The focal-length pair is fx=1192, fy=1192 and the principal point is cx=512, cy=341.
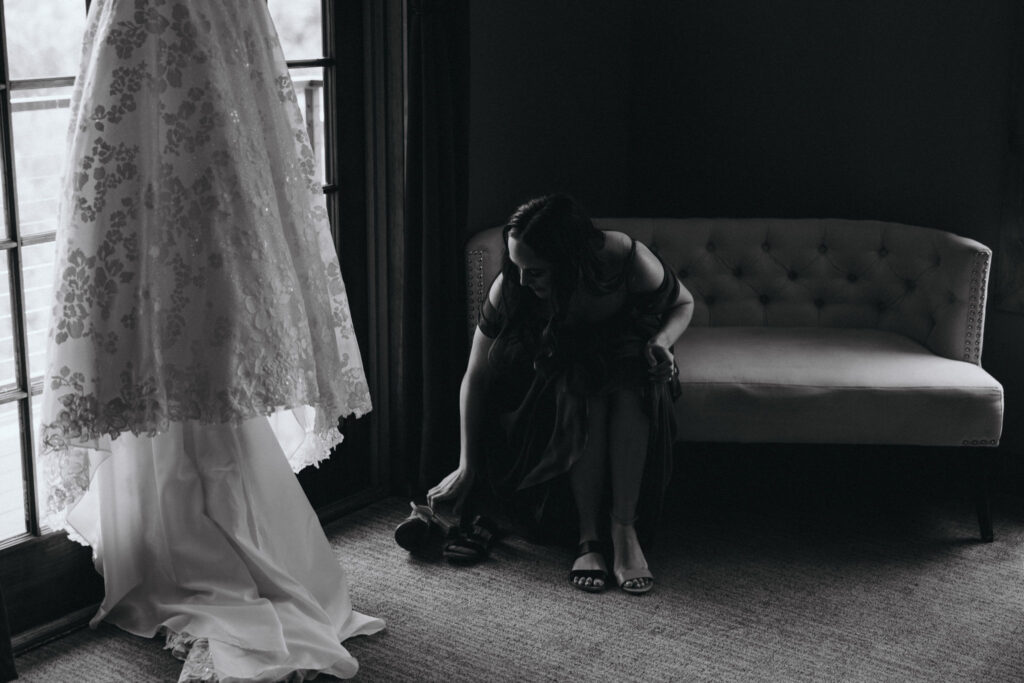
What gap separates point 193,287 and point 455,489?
99 centimetres

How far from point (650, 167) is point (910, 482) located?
4.85 feet

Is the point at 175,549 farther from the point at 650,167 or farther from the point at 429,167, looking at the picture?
the point at 650,167

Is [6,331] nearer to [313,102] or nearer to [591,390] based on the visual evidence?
[313,102]

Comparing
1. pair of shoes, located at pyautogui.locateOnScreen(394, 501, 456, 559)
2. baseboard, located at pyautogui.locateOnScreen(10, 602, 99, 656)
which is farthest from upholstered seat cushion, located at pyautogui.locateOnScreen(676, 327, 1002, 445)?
baseboard, located at pyautogui.locateOnScreen(10, 602, 99, 656)

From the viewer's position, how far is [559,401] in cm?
291

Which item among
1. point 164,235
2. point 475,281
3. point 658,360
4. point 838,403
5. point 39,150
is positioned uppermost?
point 39,150

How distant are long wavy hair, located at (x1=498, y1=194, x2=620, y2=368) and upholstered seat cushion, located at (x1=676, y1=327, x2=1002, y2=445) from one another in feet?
1.31

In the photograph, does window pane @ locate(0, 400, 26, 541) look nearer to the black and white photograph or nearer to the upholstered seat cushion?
the black and white photograph

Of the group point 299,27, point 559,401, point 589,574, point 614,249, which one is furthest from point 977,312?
point 299,27

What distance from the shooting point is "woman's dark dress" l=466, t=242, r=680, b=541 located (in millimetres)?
2879

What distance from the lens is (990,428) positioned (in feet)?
9.81

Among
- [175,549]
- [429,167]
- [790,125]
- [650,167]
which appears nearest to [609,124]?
[650,167]

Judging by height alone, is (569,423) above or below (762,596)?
above

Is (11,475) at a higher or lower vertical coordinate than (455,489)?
higher
